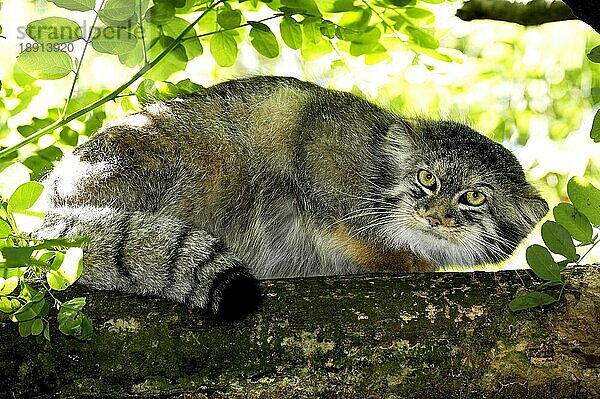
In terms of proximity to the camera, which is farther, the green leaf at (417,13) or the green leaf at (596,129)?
the green leaf at (417,13)

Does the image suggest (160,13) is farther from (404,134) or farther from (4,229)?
(404,134)

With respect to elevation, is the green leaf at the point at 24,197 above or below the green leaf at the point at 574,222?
above

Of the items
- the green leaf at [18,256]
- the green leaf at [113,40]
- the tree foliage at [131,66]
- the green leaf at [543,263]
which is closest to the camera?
the green leaf at [18,256]

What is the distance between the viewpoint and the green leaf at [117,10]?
8.75 feet

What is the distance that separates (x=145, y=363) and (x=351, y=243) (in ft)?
4.67

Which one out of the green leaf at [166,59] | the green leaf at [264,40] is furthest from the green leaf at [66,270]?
the green leaf at [264,40]

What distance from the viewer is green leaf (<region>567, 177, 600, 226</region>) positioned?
2373mm

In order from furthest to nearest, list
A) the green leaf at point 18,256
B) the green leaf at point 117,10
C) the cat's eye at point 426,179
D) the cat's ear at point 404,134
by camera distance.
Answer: the cat's ear at point 404,134, the cat's eye at point 426,179, the green leaf at point 117,10, the green leaf at point 18,256

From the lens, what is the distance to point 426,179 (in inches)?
140

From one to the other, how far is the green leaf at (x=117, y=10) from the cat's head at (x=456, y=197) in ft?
5.04

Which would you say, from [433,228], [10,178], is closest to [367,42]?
[433,228]

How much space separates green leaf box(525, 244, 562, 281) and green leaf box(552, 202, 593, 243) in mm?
112

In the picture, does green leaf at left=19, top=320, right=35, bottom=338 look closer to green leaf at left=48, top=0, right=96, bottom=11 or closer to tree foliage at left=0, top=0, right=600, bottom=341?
tree foliage at left=0, top=0, right=600, bottom=341

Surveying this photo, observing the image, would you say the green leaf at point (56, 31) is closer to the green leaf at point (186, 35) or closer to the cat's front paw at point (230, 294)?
the green leaf at point (186, 35)
